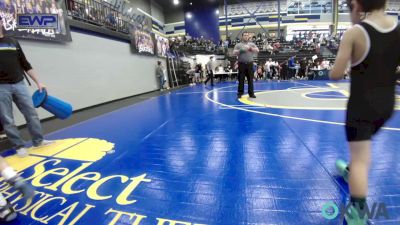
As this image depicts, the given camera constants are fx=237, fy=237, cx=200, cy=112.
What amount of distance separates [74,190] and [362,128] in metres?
2.18

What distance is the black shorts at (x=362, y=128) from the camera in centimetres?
126

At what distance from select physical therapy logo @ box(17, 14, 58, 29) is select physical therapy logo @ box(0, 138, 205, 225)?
3.32 meters

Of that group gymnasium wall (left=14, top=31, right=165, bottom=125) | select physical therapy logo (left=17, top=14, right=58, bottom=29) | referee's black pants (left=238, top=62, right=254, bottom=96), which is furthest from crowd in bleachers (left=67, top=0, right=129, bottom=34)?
referee's black pants (left=238, top=62, right=254, bottom=96)

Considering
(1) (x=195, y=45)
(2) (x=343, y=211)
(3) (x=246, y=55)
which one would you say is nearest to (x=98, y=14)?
(3) (x=246, y=55)

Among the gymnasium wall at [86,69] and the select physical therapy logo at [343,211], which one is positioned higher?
the gymnasium wall at [86,69]

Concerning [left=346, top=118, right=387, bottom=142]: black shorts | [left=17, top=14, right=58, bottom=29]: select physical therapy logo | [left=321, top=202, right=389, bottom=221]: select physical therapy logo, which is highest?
[left=17, top=14, right=58, bottom=29]: select physical therapy logo

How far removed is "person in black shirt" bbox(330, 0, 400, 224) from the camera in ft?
3.87

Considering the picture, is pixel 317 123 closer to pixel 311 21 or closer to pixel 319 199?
pixel 319 199

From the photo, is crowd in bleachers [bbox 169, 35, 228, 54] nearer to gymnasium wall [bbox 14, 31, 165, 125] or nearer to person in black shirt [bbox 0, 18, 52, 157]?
gymnasium wall [bbox 14, 31, 165, 125]

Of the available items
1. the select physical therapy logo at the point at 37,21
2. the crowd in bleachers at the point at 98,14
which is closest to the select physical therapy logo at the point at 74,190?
the select physical therapy logo at the point at 37,21

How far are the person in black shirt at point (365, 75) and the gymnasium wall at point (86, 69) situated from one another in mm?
5592

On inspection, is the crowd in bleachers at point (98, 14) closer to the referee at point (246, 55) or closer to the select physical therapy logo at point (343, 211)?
the referee at point (246, 55)

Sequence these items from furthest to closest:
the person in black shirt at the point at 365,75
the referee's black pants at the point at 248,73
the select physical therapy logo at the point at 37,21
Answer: the referee's black pants at the point at 248,73
the select physical therapy logo at the point at 37,21
the person in black shirt at the point at 365,75

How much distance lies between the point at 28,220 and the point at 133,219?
74cm
